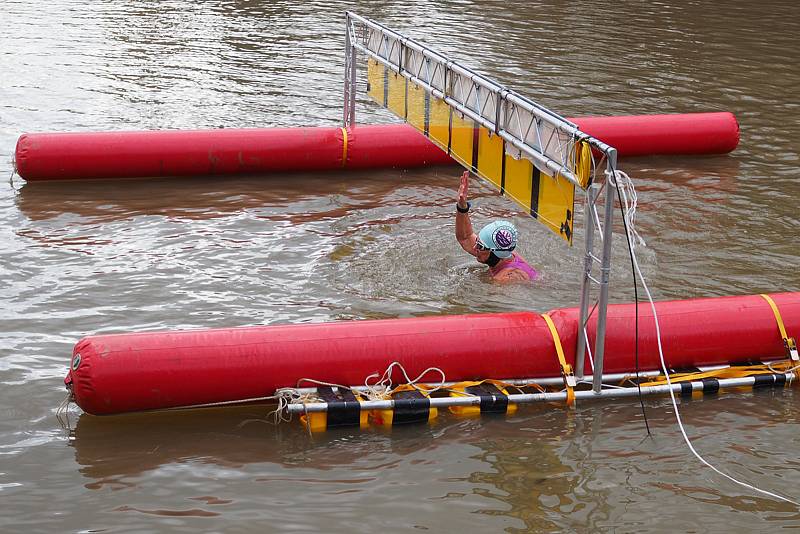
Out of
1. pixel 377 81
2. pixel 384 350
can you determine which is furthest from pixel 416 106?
pixel 384 350

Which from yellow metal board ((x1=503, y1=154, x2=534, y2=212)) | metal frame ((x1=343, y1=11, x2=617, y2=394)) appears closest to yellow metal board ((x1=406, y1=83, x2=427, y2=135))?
metal frame ((x1=343, y1=11, x2=617, y2=394))

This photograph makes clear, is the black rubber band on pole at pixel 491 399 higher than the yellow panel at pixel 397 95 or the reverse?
the reverse

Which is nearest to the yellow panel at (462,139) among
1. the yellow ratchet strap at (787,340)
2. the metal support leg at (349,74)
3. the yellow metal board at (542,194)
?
the yellow metal board at (542,194)

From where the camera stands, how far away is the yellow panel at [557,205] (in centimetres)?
699

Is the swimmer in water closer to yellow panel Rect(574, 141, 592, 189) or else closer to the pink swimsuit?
the pink swimsuit

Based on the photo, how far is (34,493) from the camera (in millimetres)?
6289

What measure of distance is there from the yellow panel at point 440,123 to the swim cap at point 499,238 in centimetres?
101

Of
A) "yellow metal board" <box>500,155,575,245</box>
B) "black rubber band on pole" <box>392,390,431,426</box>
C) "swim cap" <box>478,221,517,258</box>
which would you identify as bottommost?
"black rubber band on pole" <box>392,390,431,426</box>

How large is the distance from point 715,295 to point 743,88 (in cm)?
876

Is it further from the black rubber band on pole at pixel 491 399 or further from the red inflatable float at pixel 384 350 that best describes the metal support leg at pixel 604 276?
the black rubber band on pole at pixel 491 399

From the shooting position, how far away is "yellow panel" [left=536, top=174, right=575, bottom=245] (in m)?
6.99

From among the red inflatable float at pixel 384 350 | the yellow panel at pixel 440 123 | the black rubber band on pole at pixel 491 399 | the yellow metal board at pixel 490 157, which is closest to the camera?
the red inflatable float at pixel 384 350

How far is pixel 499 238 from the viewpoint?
9211 millimetres

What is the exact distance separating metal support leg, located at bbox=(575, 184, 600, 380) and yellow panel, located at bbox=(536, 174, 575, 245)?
0.14m
